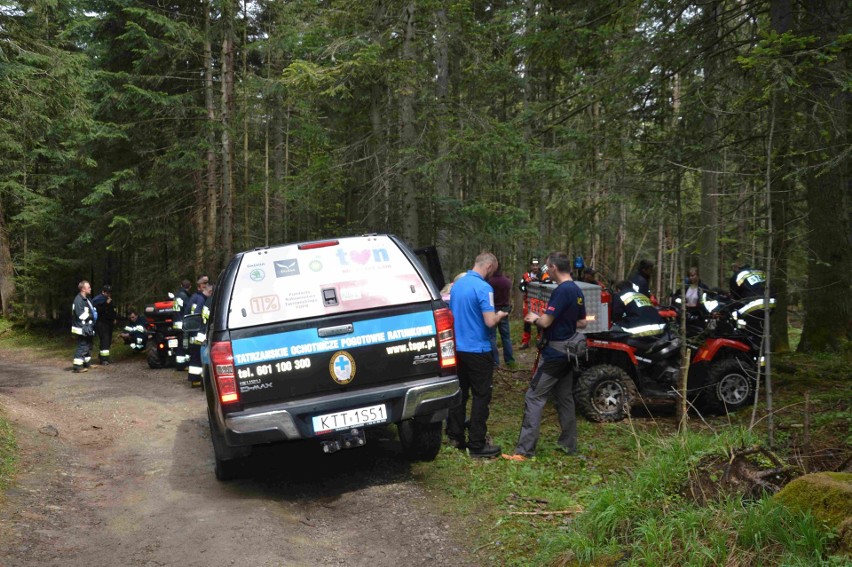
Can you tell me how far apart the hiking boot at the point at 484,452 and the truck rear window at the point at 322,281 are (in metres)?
1.88

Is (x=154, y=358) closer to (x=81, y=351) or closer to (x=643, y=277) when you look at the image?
(x=81, y=351)

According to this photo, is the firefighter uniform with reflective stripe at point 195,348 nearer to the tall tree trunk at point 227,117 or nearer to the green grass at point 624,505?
the tall tree trunk at point 227,117

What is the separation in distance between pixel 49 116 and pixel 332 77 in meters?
6.52

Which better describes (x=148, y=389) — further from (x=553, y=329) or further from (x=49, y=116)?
(x=553, y=329)

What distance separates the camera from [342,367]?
5.86 meters

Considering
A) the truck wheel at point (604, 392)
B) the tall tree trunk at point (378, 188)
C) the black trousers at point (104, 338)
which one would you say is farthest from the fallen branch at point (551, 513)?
the black trousers at point (104, 338)

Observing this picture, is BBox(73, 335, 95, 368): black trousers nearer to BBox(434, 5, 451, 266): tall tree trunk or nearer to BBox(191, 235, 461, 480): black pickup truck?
BBox(434, 5, 451, 266): tall tree trunk

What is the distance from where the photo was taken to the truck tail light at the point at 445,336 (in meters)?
6.13

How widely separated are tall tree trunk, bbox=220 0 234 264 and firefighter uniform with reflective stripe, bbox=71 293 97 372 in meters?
3.62

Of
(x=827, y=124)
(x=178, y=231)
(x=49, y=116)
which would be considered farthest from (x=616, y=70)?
(x=178, y=231)

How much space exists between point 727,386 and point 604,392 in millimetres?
1625

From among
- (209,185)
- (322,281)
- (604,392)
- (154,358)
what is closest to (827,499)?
(322,281)

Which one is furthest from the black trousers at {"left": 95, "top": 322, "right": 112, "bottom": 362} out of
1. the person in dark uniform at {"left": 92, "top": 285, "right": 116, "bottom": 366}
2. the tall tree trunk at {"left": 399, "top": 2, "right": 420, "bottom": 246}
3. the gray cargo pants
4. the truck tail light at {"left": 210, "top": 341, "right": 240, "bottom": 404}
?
the gray cargo pants

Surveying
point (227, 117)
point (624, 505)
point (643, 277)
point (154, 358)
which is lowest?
point (154, 358)
